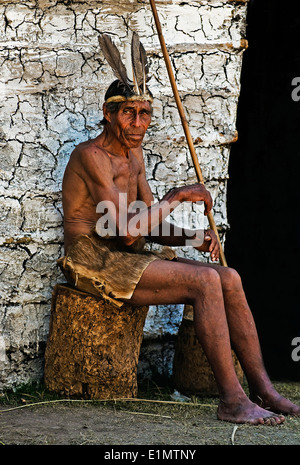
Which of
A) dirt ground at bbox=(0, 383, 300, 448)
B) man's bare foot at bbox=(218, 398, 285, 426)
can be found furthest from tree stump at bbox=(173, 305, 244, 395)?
man's bare foot at bbox=(218, 398, 285, 426)

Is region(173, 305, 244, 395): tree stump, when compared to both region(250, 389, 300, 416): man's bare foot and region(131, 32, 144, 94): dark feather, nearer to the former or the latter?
region(250, 389, 300, 416): man's bare foot

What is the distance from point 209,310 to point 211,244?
1.90 ft

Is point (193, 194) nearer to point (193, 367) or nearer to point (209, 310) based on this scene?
point (209, 310)

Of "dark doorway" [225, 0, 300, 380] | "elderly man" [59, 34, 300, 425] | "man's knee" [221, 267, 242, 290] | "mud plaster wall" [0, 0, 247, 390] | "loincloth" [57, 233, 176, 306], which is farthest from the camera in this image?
"dark doorway" [225, 0, 300, 380]

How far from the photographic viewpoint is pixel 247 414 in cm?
368

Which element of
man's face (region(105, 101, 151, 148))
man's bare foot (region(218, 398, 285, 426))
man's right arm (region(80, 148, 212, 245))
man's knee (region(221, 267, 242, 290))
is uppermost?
man's face (region(105, 101, 151, 148))

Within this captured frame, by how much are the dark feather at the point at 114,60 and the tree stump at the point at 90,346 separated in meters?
1.25

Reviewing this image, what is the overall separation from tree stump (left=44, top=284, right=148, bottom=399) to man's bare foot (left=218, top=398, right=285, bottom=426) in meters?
0.69

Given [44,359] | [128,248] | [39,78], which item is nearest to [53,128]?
[39,78]

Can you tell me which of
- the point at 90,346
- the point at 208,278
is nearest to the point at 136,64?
the point at 208,278

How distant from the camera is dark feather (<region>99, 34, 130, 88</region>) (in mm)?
4086

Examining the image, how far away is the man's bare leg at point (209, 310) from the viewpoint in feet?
12.2

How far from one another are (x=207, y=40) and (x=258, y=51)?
1.11m

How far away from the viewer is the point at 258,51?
18.9 feet
